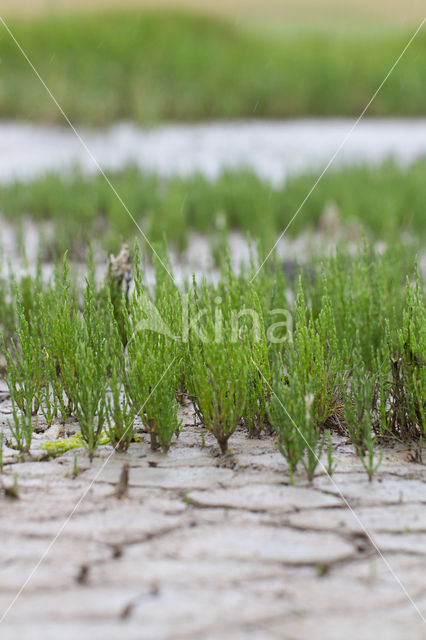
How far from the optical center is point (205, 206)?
633cm

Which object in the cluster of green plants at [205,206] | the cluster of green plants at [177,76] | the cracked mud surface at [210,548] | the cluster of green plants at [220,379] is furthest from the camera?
the cluster of green plants at [177,76]

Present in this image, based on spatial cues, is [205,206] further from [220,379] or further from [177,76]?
[177,76]

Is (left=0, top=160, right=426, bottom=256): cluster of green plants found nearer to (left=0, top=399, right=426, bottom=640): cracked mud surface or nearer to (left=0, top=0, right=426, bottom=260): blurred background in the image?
(left=0, top=0, right=426, bottom=260): blurred background

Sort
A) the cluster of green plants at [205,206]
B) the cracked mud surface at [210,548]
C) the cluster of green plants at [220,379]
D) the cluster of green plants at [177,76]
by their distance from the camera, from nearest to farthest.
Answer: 1. the cracked mud surface at [210,548]
2. the cluster of green plants at [220,379]
3. the cluster of green plants at [205,206]
4. the cluster of green plants at [177,76]

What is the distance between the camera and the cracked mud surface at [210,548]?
61.7 inches

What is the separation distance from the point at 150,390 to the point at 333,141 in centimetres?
878

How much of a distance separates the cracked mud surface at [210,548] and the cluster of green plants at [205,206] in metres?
3.24

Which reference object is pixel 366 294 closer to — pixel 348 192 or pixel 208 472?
pixel 208 472

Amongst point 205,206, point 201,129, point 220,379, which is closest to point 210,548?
point 220,379

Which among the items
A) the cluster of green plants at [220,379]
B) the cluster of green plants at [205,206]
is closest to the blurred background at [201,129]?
the cluster of green plants at [205,206]

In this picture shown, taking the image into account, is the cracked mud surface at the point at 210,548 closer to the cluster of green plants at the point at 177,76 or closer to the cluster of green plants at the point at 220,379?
the cluster of green plants at the point at 220,379

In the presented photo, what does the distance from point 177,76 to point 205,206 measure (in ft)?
19.9

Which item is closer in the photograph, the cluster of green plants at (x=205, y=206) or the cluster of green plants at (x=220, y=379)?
the cluster of green plants at (x=220, y=379)

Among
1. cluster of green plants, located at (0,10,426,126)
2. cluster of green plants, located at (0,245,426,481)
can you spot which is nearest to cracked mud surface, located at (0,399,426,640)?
cluster of green plants, located at (0,245,426,481)
